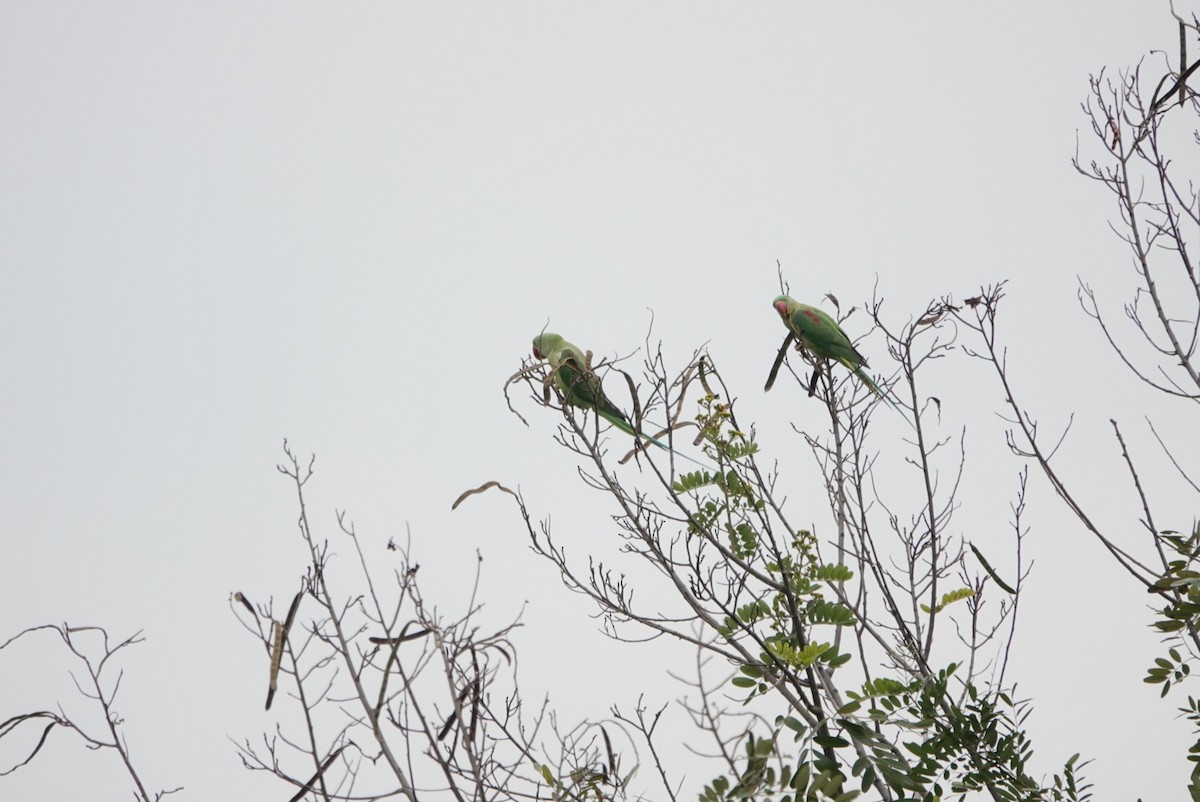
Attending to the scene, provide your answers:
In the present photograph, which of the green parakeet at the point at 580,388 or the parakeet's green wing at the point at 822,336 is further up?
the parakeet's green wing at the point at 822,336

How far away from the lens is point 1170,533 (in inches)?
115

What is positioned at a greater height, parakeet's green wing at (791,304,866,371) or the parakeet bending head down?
parakeet's green wing at (791,304,866,371)

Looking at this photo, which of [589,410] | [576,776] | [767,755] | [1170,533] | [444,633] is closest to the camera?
[767,755]

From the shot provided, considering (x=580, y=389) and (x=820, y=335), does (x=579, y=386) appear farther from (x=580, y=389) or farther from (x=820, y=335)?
(x=820, y=335)

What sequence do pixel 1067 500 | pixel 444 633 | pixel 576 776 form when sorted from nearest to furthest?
pixel 444 633
pixel 576 776
pixel 1067 500

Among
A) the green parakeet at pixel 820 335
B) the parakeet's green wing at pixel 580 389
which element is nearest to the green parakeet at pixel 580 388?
the parakeet's green wing at pixel 580 389

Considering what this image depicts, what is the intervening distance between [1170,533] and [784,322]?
2560 millimetres

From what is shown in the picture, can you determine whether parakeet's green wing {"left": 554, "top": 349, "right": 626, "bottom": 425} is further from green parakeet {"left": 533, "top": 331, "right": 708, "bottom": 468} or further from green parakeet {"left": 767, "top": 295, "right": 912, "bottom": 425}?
green parakeet {"left": 767, "top": 295, "right": 912, "bottom": 425}

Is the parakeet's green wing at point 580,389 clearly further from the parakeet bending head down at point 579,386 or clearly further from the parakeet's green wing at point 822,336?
the parakeet's green wing at point 822,336

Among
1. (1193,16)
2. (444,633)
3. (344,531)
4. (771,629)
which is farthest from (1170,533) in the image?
(344,531)

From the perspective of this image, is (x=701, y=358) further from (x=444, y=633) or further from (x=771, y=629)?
(x=444, y=633)

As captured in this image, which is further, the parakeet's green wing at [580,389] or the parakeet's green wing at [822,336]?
the parakeet's green wing at [822,336]

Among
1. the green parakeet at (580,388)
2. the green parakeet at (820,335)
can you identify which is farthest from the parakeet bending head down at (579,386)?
the green parakeet at (820,335)

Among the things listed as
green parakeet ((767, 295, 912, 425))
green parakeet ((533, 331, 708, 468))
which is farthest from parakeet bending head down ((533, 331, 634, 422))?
green parakeet ((767, 295, 912, 425))
